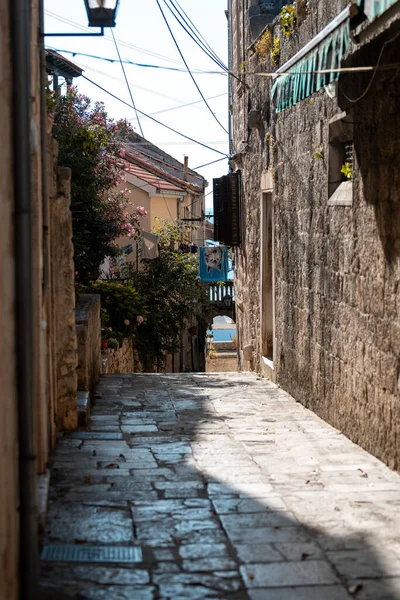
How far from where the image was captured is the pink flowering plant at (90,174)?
1410 centimetres

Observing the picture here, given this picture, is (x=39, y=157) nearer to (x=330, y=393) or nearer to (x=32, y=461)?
(x=32, y=461)

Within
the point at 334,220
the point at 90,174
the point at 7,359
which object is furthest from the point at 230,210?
the point at 7,359

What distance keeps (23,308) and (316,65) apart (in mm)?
3131

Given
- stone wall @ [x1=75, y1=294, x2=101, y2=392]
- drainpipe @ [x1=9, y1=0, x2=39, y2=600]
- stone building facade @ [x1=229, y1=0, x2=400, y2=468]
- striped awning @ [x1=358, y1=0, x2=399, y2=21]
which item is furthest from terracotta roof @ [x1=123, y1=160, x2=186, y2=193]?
drainpipe @ [x1=9, y1=0, x2=39, y2=600]

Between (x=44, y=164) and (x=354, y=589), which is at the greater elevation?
(x=44, y=164)

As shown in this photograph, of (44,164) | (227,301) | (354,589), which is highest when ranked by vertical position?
(44,164)

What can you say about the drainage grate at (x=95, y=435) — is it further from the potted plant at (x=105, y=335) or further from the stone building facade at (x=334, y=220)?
the potted plant at (x=105, y=335)

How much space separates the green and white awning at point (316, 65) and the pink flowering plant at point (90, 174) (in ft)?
23.9

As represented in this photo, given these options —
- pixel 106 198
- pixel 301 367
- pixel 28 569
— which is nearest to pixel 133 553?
pixel 28 569

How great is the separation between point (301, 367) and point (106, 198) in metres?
6.65

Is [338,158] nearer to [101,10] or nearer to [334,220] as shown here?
[334,220]

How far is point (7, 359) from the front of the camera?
3566 mm

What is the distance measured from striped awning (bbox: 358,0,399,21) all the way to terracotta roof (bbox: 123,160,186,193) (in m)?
20.8

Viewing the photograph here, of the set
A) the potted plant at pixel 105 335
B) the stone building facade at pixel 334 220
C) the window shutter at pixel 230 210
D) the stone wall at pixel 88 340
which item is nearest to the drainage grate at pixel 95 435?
the stone wall at pixel 88 340
